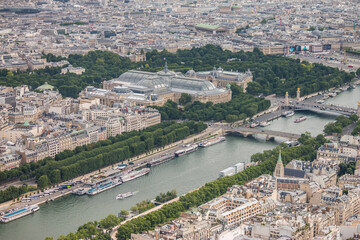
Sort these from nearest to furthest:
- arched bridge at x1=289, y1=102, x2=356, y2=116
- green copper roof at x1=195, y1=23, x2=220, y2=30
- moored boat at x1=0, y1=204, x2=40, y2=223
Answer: moored boat at x1=0, y1=204, x2=40, y2=223 → arched bridge at x1=289, y1=102, x2=356, y2=116 → green copper roof at x1=195, y1=23, x2=220, y2=30

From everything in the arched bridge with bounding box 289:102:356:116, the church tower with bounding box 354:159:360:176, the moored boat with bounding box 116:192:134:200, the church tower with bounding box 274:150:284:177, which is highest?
the church tower with bounding box 274:150:284:177

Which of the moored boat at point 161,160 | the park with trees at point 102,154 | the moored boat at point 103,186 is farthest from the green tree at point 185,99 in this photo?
the moored boat at point 103,186

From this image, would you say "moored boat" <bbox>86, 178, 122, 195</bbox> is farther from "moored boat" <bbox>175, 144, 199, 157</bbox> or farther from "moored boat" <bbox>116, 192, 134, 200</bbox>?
"moored boat" <bbox>175, 144, 199, 157</bbox>

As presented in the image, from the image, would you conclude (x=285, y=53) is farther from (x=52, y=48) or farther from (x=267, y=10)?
(x=267, y=10)

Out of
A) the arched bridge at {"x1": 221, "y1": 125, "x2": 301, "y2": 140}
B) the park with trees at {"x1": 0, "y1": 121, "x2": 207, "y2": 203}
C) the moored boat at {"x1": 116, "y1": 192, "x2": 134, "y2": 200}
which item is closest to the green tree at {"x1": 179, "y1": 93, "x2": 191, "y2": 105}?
the arched bridge at {"x1": 221, "y1": 125, "x2": 301, "y2": 140}

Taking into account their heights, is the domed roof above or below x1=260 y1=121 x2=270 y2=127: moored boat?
Result: above

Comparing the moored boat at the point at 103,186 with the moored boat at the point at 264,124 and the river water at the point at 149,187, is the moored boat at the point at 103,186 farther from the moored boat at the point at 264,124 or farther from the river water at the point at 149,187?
the moored boat at the point at 264,124

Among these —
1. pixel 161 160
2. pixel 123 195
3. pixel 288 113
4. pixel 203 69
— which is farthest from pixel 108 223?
pixel 203 69
